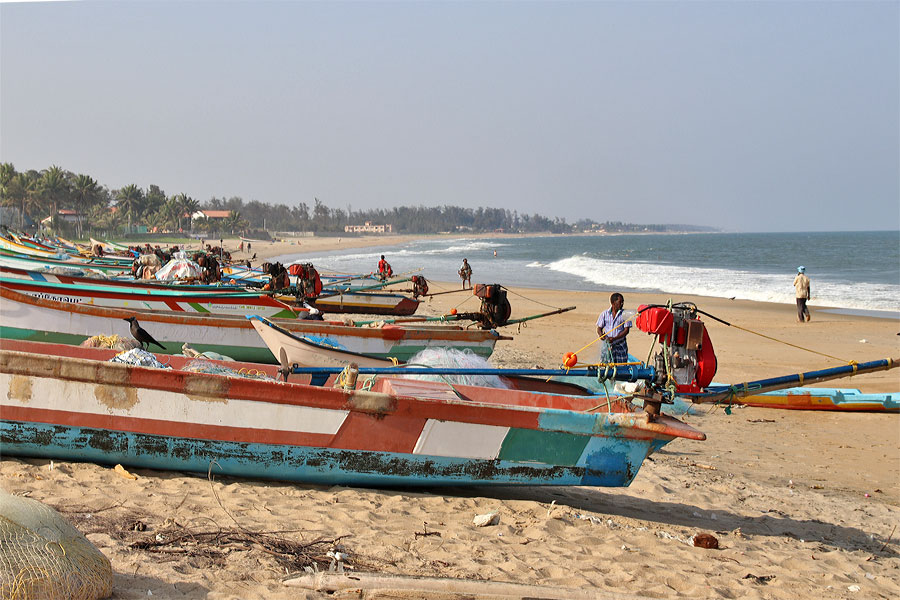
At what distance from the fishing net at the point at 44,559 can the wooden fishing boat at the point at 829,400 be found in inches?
370

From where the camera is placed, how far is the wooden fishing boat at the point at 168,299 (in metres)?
12.8

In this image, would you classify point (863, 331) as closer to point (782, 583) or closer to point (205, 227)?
point (782, 583)

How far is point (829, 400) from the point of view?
10875 mm

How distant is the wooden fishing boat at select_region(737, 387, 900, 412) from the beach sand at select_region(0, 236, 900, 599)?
2342mm

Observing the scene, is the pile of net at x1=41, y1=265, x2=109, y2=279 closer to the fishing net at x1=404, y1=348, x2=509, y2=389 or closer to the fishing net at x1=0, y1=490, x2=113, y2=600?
the fishing net at x1=404, y1=348, x2=509, y2=389

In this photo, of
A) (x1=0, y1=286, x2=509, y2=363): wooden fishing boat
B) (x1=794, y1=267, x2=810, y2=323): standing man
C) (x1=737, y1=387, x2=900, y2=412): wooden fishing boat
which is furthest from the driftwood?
(x1=794, y1=267, x2=810, y2=323): standing man

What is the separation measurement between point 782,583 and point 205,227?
114 meters

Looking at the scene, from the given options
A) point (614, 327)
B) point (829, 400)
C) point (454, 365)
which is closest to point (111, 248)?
point (614, 327)

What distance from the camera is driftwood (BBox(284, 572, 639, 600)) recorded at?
390 centimetres

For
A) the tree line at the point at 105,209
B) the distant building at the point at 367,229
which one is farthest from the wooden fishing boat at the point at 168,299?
the distant building at the point at 367,229

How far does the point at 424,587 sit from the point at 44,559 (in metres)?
1.80

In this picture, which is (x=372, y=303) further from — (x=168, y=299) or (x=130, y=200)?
(x=130, y=200)

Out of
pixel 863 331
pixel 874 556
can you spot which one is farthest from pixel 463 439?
pixel 863 331

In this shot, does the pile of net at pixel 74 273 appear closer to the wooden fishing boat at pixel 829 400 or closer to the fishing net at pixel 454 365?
the fishing net at pixel 454 365
